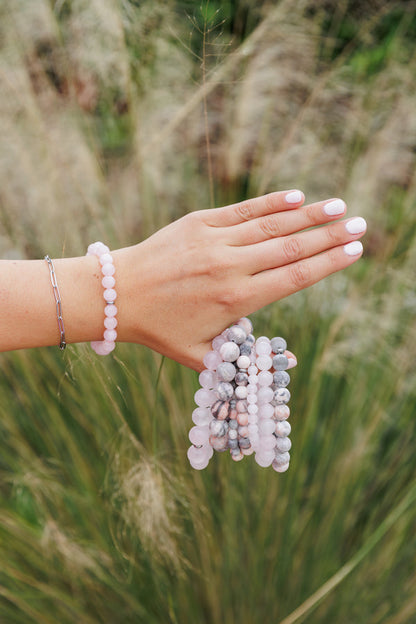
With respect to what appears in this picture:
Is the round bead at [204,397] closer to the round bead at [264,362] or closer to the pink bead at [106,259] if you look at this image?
the round bead at [264,362]

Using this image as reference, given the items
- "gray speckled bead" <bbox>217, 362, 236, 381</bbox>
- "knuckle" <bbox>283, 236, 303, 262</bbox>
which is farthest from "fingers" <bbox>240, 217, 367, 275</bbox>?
"gray speckled bead" <bbox>217, 362, 236, 381</bbox>

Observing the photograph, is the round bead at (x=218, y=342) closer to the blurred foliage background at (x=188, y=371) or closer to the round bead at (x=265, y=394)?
the round bead at (x=265, y=394)

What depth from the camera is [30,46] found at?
82 cm

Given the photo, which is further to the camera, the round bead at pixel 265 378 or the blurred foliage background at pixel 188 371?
the blurred foliage background at pixel 188 371

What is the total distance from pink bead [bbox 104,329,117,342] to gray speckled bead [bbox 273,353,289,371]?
17 cm

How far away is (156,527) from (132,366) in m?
0.23

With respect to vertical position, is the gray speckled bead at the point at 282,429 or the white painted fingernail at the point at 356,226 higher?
the white painted fingernail at the point at 356,226

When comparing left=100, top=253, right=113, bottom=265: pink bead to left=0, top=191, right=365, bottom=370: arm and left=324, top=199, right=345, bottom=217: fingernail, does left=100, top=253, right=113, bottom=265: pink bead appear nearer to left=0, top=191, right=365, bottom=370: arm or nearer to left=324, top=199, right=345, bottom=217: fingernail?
left=0, top=191, right=365, bottom=370: arm

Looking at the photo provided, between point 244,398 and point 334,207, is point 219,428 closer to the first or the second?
point 244,398

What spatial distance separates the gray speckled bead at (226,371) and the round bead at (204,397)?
0.13 ft

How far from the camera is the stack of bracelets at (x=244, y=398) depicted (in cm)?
56

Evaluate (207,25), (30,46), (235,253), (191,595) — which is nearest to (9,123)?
(30,46)

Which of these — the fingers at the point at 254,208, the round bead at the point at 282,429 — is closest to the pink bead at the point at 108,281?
the fingers at the point at 254,208

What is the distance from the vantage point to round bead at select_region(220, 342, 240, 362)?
546mm
